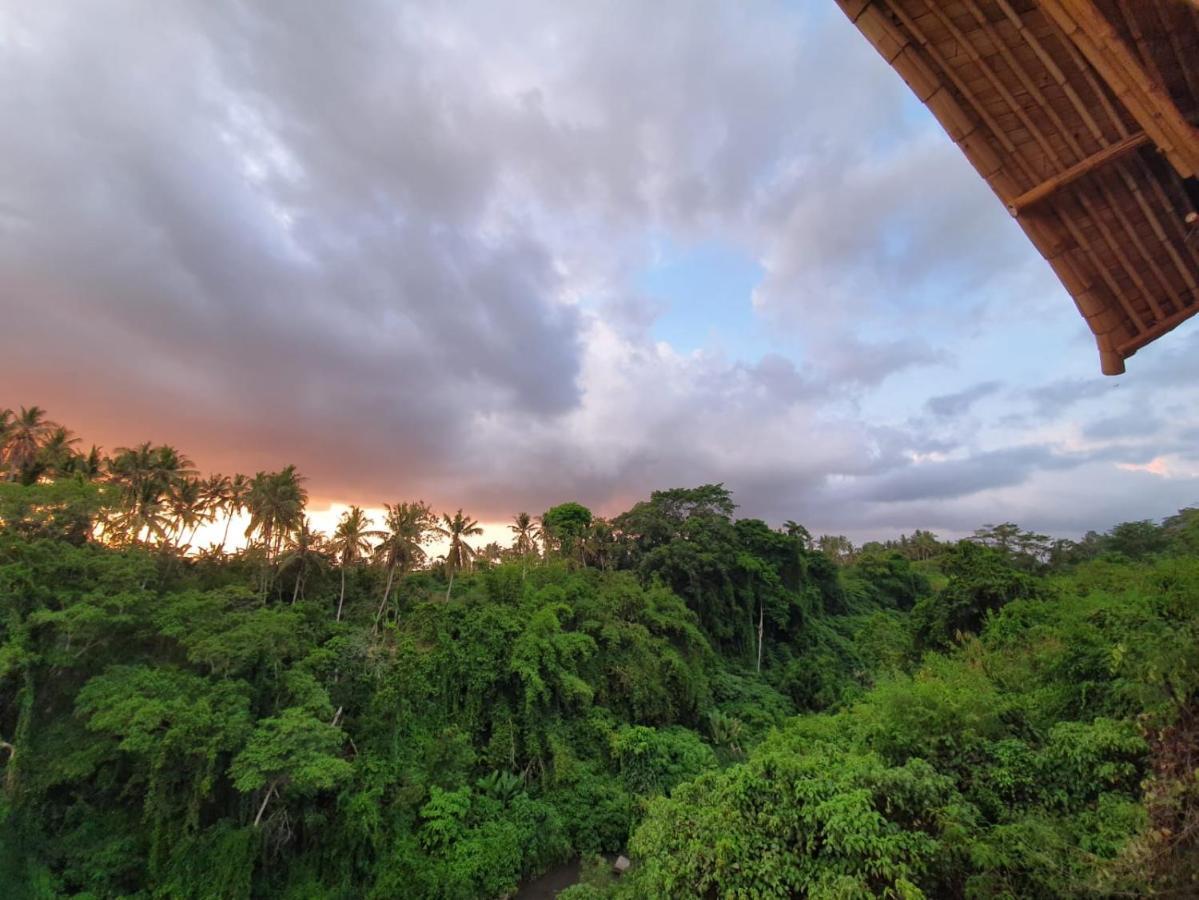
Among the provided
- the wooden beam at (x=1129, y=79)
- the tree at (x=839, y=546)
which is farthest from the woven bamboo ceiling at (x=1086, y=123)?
the tree at (x=839, y=546)

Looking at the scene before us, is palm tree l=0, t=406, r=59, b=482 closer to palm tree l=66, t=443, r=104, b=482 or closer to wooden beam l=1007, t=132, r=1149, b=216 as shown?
palm tree l=66, t=443, r=104, b=482

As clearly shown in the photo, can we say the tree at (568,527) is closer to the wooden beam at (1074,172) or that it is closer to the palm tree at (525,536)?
the palm tree at (525,536)

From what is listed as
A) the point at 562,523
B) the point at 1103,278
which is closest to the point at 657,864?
the point at 1103,278

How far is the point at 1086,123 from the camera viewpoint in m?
2.75

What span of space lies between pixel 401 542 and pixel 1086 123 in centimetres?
2603

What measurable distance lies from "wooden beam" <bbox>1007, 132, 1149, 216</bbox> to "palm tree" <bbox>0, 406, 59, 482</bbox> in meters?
34.4

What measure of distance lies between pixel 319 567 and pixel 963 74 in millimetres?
26665

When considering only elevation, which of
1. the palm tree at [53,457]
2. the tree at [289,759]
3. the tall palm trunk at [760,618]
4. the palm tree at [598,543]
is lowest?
the tree at [289,759]

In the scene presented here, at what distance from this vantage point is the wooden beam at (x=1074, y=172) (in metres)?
2.66

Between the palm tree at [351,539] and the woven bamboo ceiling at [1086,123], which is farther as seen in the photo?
the palm tree at [351,539]

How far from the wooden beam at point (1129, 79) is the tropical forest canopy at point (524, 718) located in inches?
171

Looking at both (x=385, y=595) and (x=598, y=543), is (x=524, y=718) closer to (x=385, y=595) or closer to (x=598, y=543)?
(x=385, y=595)

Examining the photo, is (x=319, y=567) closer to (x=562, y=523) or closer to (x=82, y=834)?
(x=82, y=834)

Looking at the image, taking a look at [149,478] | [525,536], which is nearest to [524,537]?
[525,536]
